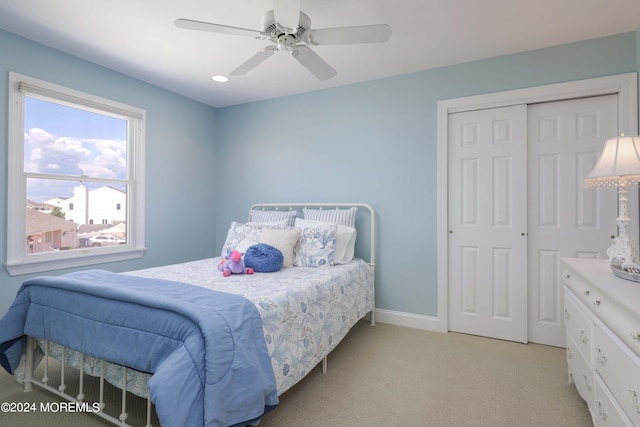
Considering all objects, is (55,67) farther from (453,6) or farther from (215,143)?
(453,6)

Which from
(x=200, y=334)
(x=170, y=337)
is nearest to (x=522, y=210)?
(x=200, y=334)

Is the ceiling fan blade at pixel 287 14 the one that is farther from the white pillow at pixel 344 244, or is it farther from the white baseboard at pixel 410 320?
the white baseboard at pixel 410 320

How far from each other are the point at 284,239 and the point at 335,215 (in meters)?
0.72

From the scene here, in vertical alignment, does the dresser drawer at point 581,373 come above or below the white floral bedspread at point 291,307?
below

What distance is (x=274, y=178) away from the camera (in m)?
3.84

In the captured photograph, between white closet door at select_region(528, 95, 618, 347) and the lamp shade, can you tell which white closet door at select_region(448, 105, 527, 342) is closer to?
white closet door at select_region(528, 95, 618, 347)

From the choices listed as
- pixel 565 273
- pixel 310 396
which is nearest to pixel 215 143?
pixel 310 396

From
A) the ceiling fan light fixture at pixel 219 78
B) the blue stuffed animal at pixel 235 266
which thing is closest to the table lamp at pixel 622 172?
the blue stuffed animal at pixel 235 266

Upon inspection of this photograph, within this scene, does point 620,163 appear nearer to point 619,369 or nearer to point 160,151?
point 619,369

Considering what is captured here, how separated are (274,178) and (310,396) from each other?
2.51 metres

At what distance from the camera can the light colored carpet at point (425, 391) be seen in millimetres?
1709

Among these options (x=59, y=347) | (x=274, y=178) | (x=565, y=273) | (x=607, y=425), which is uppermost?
(x=274, y=178)

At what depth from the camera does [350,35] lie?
1.77 m

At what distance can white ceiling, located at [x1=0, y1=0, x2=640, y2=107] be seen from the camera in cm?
206
